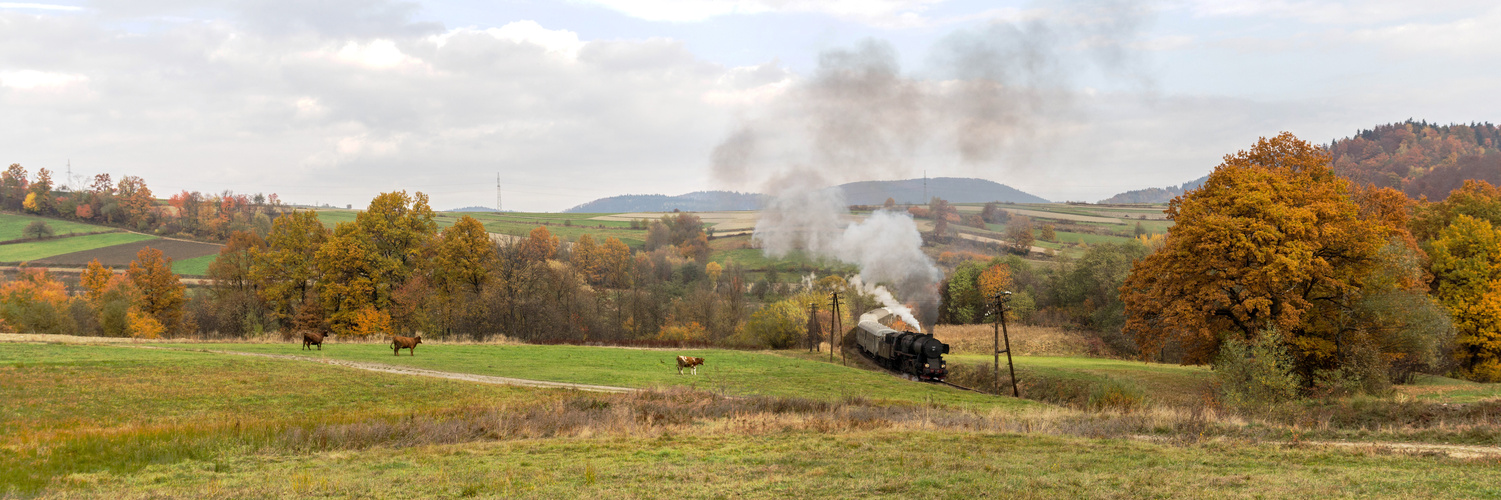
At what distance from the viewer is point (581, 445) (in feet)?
60.0

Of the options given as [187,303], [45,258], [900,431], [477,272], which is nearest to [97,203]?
[45,258]

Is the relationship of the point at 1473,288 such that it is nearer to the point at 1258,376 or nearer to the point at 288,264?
the point at 1258,376

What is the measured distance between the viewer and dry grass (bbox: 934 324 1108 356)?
218ft

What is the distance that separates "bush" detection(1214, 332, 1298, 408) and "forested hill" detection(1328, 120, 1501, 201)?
89485mm

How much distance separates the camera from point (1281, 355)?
1259 inches

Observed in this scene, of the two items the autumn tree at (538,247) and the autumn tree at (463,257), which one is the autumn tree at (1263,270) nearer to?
the autumn tree at (463,257)

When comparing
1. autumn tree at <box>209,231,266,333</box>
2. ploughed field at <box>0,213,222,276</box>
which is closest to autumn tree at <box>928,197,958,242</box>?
autumn tree at <box>209,231,266,333</box>

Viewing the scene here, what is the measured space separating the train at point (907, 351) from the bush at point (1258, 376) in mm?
13977

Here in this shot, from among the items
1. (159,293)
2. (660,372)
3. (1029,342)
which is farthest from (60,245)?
(1029,342)

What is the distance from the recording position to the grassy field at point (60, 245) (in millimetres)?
103875

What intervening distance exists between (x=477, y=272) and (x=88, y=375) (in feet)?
145

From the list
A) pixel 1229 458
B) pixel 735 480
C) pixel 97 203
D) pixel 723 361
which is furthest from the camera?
pixel 97 203

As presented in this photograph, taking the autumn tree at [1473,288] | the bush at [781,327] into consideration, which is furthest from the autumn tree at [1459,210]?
the bush at [781,327]

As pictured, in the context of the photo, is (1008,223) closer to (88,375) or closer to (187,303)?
(187,303)
